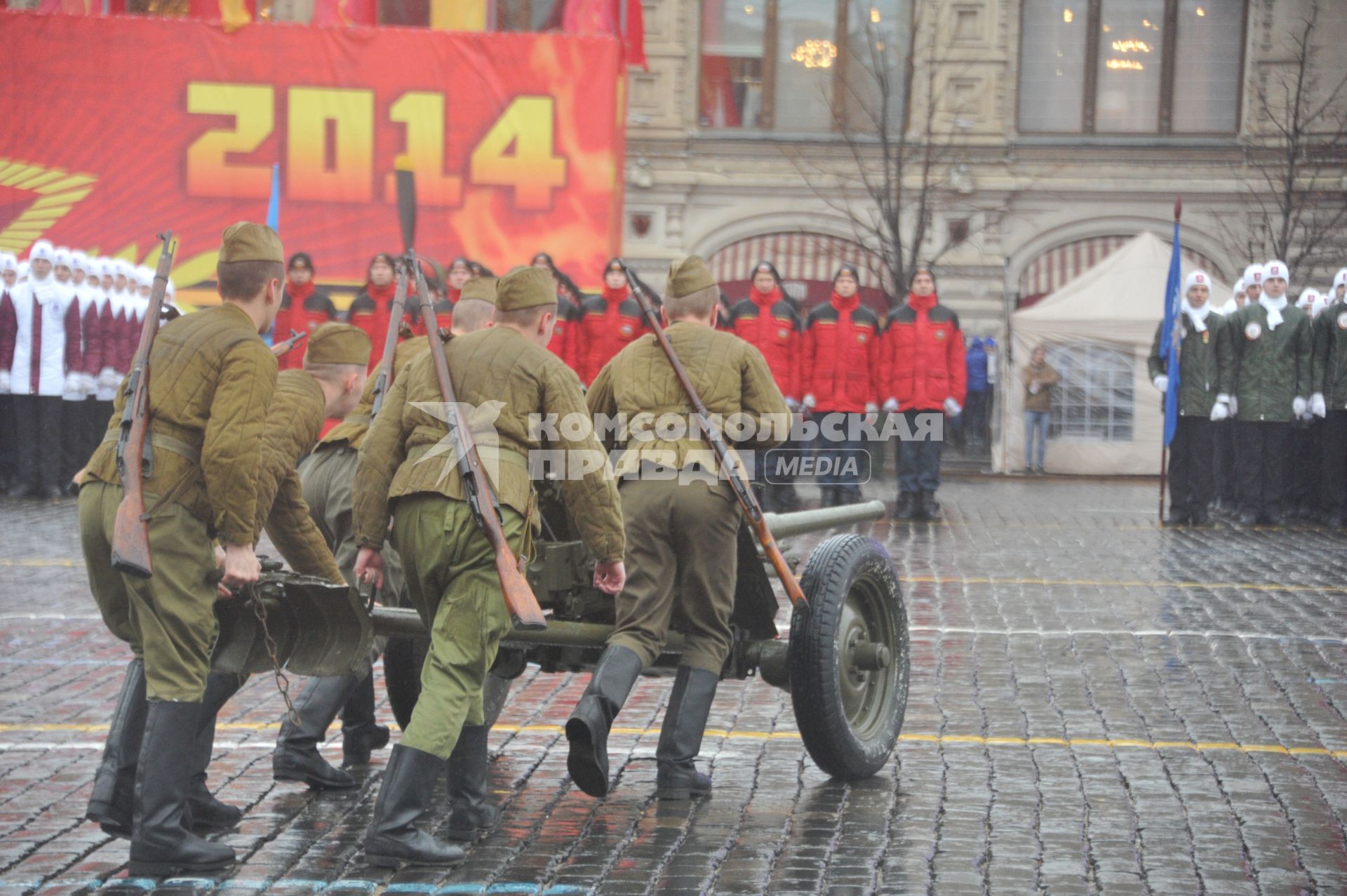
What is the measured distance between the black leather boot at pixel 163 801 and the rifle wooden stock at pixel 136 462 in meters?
0.46

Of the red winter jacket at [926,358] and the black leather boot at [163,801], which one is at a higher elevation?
the red winter jacket at [926,358]

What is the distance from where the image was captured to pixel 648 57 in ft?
85.8

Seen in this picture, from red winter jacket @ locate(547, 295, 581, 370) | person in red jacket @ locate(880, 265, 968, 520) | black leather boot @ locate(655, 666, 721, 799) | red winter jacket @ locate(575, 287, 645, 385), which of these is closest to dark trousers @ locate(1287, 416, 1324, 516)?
person in red jacket @ locate(880, 265, 968, 520)

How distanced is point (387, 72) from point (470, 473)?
1338 cm

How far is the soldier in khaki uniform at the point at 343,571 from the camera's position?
19.8 feet

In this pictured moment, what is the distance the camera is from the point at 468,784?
18.0ft

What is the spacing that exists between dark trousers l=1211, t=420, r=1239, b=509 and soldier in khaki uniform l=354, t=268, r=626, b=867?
439 inches

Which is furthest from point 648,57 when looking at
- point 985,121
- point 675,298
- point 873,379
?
point 675,298

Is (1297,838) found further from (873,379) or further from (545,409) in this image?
(873,379)

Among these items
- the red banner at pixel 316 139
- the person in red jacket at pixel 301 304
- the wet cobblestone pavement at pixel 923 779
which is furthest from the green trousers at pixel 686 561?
the red banner at pixel 316 139

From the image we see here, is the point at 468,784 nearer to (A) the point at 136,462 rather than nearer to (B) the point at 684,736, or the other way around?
(B) the point at 684,736

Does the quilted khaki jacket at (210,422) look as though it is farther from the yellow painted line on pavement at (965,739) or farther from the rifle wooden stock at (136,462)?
the yellow painted line on pavement at (965,739)

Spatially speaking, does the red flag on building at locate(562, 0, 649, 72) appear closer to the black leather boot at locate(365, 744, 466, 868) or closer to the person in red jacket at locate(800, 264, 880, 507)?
the person in red jacket at locate(800, 264, 880, 507)

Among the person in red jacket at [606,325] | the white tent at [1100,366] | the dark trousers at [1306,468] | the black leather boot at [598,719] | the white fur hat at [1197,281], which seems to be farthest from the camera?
the white tent at [1100,366]
